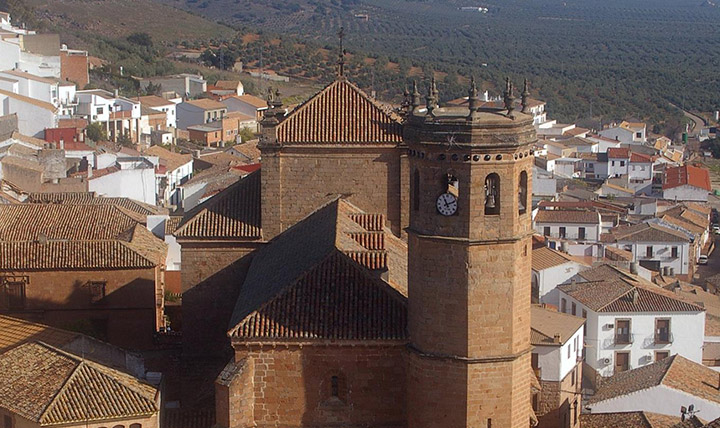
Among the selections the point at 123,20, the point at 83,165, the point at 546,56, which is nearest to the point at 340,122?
the point at 83,165

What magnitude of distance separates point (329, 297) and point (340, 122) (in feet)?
27.3

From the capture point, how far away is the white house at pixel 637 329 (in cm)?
3816

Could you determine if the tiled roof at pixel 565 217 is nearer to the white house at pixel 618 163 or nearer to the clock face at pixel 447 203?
the white house at pixel 618 163

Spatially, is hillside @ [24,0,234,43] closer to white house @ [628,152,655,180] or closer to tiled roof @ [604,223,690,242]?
white house @ [628,152,655,180]

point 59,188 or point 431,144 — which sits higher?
point 431,144

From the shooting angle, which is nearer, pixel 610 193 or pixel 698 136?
pixel 610 193

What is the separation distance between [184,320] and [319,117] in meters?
5.70

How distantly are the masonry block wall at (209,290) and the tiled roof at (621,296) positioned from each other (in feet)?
46.1

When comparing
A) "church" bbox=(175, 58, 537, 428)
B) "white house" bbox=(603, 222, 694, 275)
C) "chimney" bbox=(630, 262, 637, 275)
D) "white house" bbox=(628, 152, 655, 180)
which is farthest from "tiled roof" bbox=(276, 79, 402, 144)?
"white house" bbox=(628, 152, 655, 180)

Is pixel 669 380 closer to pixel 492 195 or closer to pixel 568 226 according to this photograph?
pixel 492 195

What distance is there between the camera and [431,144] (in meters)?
19.7

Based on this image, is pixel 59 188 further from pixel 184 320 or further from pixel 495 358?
pixel 495 358

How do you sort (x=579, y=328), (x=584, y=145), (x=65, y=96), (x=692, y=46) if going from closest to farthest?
1. (x=579, y=328)
2. (x=65, y=96)
3. (x=584, y=145)
4. (x=692, y=46)

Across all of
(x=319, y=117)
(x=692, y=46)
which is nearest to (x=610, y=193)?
(x=319, y=117)
